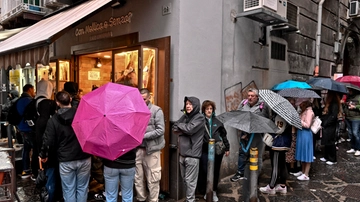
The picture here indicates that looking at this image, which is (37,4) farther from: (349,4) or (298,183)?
(349,4)

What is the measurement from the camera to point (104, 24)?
6613mm

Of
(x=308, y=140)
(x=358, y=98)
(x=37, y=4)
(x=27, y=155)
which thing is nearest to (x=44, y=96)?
(x=27, y=155)

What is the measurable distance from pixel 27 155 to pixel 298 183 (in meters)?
6.14

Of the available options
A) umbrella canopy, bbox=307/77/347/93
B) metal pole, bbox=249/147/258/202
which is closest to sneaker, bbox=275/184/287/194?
metal pole, bbox=249/147/258/202

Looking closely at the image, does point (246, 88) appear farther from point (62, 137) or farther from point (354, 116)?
point (62, 137)

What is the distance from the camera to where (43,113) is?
5051 millimetres

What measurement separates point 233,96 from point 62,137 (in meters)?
4.04

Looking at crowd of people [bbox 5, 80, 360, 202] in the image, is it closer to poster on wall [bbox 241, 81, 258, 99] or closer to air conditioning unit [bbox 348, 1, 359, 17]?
poster on wall [bbox 241, 81, 258, 99]

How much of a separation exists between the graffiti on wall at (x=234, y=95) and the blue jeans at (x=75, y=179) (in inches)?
138

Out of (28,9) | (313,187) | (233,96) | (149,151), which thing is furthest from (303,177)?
(28,9)

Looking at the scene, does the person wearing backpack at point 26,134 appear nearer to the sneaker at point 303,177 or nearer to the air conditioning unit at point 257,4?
the air conditioning unit at point 257,4

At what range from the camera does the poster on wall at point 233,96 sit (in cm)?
641

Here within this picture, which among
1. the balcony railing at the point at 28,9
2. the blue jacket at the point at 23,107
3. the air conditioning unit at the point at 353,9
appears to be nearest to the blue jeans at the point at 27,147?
the blue jacket at the point at 23,107

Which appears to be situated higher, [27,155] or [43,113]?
[43,113]
